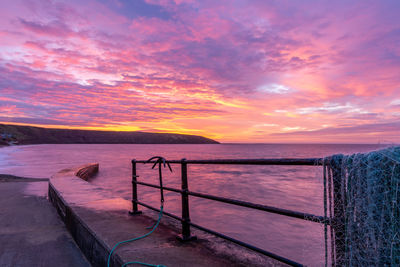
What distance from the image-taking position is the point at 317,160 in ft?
5.62

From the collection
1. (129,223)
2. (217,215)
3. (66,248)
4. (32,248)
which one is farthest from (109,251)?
(217,215)

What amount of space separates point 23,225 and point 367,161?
5.25m

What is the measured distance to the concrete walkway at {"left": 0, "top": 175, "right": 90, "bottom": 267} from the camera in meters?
3.07

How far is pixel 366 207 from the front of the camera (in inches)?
55.6

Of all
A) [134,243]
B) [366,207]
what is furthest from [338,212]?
[134,243]

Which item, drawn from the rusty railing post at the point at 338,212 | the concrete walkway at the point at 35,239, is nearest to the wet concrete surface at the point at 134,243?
the concrete walkway at the point at 35,239

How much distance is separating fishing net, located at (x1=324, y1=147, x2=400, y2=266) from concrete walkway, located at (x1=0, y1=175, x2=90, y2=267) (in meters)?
2.85

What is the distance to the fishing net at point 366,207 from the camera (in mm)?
1323

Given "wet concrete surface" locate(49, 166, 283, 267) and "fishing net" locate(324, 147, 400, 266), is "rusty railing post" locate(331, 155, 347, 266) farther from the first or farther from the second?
"wet concrete surface" locate(49, 166, 283, 267)

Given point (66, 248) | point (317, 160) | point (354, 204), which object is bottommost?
point (66, 248)

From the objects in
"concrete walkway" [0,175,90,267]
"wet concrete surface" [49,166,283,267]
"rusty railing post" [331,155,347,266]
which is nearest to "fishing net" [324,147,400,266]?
"rusty railing post" [331,155,347,266]

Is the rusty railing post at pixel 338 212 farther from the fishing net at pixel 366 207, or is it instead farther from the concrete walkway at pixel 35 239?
the concrete walkway at pixel 35 239

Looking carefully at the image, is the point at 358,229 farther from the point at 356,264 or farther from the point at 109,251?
the point at 109,251

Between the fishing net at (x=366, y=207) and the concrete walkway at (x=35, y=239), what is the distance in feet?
9.35
